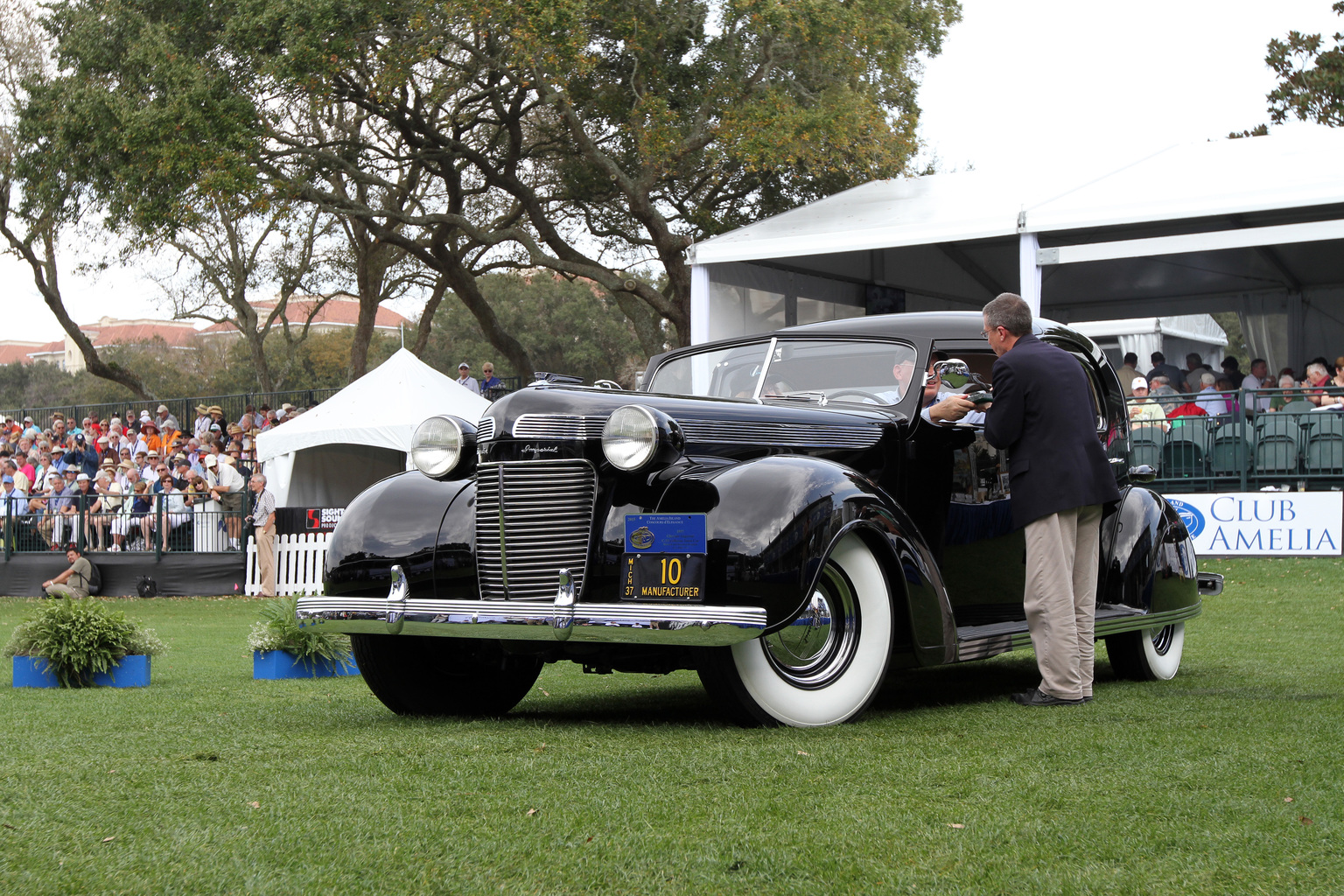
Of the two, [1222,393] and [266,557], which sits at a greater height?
[1222,393]

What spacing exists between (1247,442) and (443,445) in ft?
38.6

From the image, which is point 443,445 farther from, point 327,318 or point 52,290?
point 327,318

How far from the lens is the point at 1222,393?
1509cm

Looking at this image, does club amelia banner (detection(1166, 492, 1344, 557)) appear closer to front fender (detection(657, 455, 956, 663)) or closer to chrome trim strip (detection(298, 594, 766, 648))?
front fender (detection(657, 455, 956, 663))

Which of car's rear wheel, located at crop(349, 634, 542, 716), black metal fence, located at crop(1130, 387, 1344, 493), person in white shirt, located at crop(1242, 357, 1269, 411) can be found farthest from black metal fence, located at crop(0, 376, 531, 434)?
car's rear wheel, located at crop(349, 634, 542, 716)

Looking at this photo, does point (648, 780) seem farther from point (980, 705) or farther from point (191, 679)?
point (191, 679)

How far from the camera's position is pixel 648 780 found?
3.77m

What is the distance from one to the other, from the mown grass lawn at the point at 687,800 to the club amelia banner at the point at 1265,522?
8556 mm

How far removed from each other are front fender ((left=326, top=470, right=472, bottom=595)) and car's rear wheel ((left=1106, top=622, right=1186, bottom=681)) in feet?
11.7

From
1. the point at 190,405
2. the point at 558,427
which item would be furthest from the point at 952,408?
the point at 190,405

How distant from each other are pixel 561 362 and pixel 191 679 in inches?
1758

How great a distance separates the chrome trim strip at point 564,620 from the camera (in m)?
4.38

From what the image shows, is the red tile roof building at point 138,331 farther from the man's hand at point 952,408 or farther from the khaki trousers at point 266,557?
the man's hand at point 952,408

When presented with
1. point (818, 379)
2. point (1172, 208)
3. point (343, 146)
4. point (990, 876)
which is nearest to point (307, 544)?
point (343, 146)
